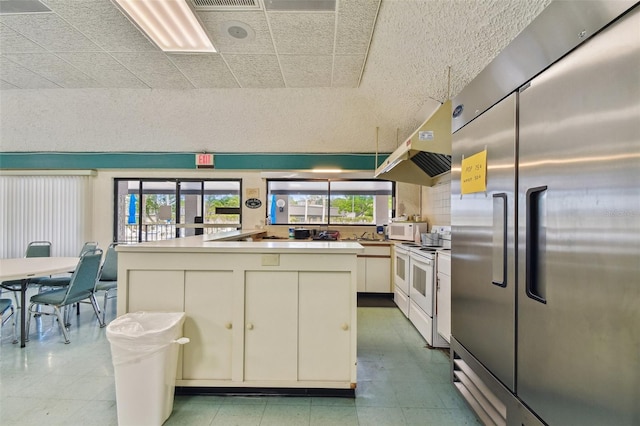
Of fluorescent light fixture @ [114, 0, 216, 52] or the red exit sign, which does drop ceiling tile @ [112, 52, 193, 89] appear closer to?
fluorescent light fixture @ [114, 0, 216, 52]

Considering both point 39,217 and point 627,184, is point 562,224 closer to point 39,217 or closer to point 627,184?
point 627,184

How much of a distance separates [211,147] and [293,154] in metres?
1.57

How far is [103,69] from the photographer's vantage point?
3947 mm

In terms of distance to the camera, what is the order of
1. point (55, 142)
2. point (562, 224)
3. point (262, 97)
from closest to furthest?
point (562, 224), point (262, 97), point (55, 142)

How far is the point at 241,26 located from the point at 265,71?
0.95 meters

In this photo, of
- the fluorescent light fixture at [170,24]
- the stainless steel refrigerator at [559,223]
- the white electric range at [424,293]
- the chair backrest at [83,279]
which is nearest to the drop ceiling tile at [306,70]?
the fluorescent light fixture at [170,24]

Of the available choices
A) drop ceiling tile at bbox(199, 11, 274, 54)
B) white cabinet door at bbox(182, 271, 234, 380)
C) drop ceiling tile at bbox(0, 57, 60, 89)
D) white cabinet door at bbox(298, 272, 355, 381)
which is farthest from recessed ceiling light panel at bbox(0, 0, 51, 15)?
white cabinet door at bbox(298, 272, 355, 381)

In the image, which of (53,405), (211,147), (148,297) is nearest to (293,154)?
(211,147)

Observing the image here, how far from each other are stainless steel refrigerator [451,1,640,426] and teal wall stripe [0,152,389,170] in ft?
12.6

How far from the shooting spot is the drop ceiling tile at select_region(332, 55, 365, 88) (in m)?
3.62

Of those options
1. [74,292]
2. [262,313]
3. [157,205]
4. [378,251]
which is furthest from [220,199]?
[262,313]

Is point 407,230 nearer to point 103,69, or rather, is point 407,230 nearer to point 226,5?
point 226,5

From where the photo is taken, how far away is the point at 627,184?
80 cm

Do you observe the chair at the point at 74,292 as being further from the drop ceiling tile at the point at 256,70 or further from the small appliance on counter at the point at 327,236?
the small appliance on counter at the point at 327,236
